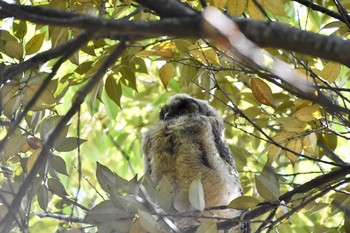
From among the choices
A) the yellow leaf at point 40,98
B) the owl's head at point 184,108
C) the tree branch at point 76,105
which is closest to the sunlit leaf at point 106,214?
the yellow leaf at point 40,98

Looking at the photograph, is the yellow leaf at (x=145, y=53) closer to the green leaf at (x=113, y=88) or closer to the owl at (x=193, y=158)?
the green leaf at (x=113, y=88)

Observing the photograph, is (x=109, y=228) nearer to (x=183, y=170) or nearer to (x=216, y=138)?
(x=183, y=170)

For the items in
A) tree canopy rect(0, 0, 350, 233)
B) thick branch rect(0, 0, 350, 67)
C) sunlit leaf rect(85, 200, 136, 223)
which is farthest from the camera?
sunlit leaf rect(85, 200, 136, 223)

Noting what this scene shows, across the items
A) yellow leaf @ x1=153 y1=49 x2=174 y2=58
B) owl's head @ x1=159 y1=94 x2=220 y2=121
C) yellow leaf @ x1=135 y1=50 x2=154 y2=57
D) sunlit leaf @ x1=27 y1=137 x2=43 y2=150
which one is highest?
yellow leaf @ x1=135 y1=50 x2=154 y2=57

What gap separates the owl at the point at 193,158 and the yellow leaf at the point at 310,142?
686mm

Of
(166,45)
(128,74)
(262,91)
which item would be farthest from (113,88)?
(262,91)

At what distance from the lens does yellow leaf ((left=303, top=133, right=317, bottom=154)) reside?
3.10 metres

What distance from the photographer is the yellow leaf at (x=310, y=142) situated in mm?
3100

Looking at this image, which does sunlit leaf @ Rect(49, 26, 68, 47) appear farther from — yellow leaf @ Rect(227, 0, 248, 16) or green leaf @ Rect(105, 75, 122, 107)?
yellow leaf @ Rect(227, 0, 248, 16)

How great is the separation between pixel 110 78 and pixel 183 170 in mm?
675

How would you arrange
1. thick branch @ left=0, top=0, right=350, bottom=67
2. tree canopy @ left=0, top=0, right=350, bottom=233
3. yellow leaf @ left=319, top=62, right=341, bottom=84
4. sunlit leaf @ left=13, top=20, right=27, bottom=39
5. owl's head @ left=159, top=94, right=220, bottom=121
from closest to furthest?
thick branch @ left=0, top=0, right=350, bottom=67 → tree canopy @ left=0, top=0, right=350, bottom=233 → yellow leaf @ left=319, top=62, right=341, bottom=84 → sunlit leaf @ left=13, top=20, right=27, bottom=39 → owl's head @ left=159, top=94, right=220, bottom=121

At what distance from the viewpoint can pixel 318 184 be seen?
8.75ft

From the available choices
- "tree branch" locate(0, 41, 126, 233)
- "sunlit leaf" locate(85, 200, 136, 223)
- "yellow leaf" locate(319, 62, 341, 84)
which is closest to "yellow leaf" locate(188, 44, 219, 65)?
"yellow leaf" locate(319, 62, 341, 84)

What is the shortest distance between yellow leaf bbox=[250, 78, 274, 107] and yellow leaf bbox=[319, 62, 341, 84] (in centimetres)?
30
